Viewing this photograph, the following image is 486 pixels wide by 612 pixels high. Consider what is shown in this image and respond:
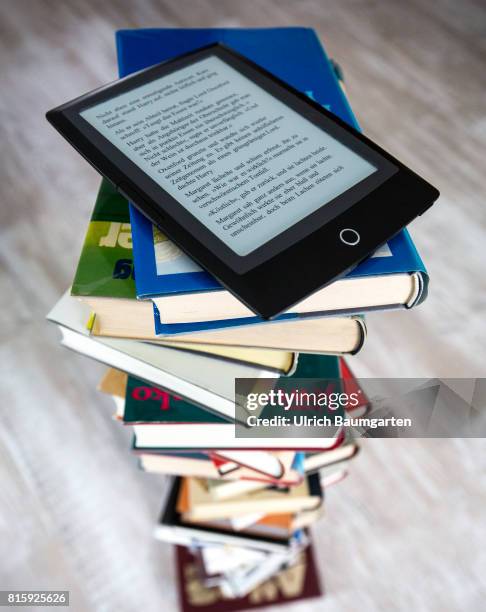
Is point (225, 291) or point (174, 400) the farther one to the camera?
point (174, 400)

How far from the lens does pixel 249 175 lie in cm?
39

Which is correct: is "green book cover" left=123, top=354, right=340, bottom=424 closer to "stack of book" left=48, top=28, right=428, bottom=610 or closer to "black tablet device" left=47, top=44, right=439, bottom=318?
"stack of book" left=48, top=28, right=428, bottom=610

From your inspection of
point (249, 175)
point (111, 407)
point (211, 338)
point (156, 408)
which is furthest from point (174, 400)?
point (111, 407)

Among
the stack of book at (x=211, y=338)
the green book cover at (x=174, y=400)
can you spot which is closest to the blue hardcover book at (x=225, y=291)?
the stack of book at (x=211, y=338)

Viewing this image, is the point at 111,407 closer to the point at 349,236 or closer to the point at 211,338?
the point at 211,338

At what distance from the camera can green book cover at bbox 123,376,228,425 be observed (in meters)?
0.55

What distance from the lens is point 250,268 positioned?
34 centimetres

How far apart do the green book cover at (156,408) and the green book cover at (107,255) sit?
145 millimetres

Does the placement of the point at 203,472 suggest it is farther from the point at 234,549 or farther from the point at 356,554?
the point at 356,554

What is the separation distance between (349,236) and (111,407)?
767 millimetres

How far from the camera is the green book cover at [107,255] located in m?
0.43

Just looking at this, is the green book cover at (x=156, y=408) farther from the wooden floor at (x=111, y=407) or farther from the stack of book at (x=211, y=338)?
the wooden floor at (x=111, y=407)

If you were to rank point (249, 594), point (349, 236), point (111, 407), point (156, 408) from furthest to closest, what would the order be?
point (111, 407)
point (249, 594)
point (156, 408)
point (349, 236)

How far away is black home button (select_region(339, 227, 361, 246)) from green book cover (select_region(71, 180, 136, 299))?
17 centimetres
